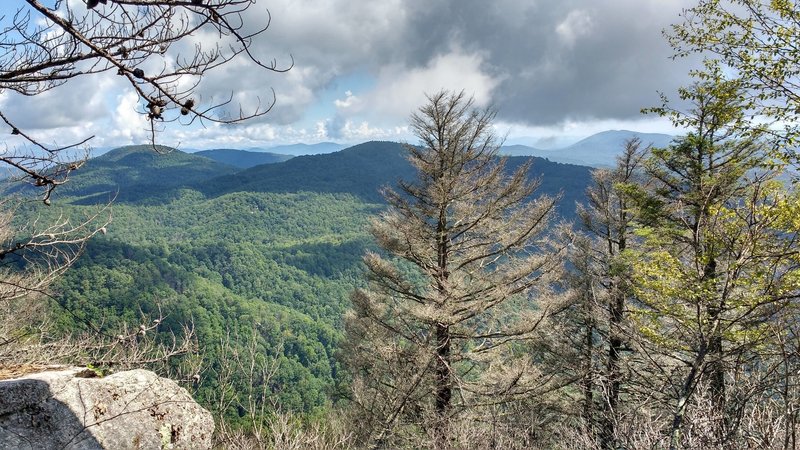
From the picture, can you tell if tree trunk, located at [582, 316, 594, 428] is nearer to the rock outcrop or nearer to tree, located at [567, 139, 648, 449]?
tree, located at [567, 139, 648, 449]

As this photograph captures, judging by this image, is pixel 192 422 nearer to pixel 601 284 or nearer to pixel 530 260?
pixel 530 260

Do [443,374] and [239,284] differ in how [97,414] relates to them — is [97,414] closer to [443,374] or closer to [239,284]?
Result: [443,374]

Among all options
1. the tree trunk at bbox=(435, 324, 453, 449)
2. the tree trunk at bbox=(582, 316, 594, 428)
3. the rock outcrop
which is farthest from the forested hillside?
the rock outcrop

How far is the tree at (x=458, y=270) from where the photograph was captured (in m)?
8.87

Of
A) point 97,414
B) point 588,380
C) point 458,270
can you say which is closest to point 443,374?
point 458,270

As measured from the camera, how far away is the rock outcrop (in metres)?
4.03

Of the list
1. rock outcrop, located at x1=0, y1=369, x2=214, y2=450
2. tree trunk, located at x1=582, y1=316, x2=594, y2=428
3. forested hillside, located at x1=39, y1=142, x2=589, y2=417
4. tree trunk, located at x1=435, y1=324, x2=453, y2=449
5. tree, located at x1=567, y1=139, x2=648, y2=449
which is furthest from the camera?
forested hillside, located at x1=39, y1=142, x2=589, y2=417

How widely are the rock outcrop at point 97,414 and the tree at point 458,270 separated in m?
4.26

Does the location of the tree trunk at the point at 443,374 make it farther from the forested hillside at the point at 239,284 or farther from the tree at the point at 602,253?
the forested hillside at the point at 239,284

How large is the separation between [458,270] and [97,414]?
6.65 metres

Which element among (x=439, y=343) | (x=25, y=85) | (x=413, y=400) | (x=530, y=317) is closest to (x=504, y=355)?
(x=530, y=317)

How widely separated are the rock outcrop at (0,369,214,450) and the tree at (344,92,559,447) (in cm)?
426

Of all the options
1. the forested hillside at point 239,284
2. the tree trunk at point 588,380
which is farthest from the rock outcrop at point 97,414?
the forested hillside at point 239,284

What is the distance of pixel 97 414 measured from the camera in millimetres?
4363
